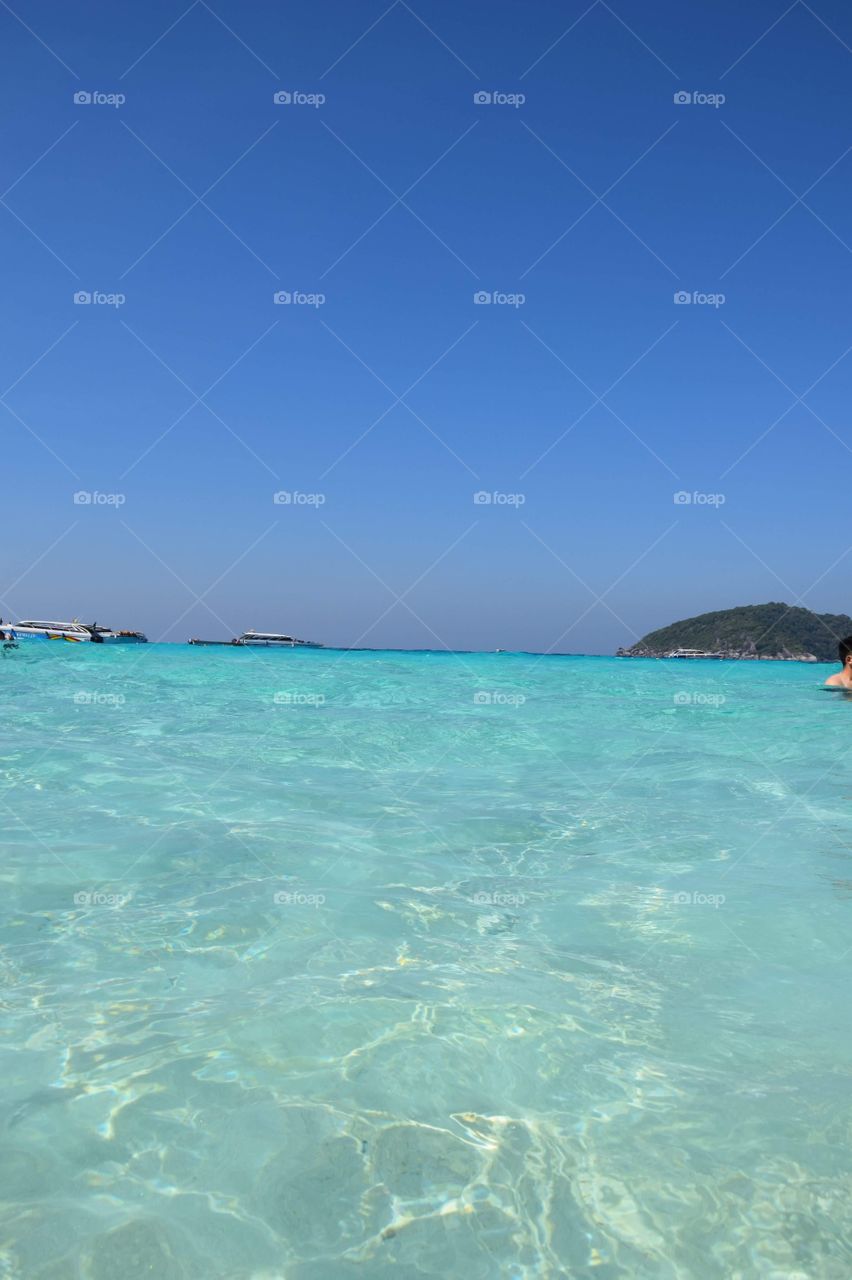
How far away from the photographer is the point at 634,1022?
379cm

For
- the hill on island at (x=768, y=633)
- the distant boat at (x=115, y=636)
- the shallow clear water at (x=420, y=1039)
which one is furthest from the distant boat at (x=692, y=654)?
the shallow clear water at (x=420, y=1039)

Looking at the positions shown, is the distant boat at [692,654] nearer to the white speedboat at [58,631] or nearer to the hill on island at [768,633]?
the hill on island at [768,633]

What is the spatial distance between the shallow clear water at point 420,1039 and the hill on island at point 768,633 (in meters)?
121

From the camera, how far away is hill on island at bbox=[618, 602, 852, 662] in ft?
388

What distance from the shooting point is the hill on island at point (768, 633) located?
118m

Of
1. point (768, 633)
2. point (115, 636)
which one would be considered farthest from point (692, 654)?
point (115, 636)

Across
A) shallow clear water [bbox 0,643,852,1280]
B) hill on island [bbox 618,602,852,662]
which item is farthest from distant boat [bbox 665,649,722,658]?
shallow clear water [bbox 0,643,852,1280]

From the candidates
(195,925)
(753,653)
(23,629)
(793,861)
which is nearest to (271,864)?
(195,925)

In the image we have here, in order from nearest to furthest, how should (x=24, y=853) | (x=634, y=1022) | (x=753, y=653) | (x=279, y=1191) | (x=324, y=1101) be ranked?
(x=279, y=1191) → (x=324, y=1101) → (x=634, y=1022) → (x=24, y=853) → (x=753, y=653)

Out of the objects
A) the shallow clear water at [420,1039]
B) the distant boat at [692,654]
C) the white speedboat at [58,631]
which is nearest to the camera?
the shallow clear water at [420,1039]

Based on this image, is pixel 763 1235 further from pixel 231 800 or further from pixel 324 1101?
pixel 231 800

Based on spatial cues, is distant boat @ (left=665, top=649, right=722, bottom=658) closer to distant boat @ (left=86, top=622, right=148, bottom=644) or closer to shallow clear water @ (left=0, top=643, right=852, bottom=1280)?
distant boat @ (left=86, top=622, right=148, bottom=644)

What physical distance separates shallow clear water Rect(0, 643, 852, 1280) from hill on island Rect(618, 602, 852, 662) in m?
121

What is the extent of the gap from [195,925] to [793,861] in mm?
4929
